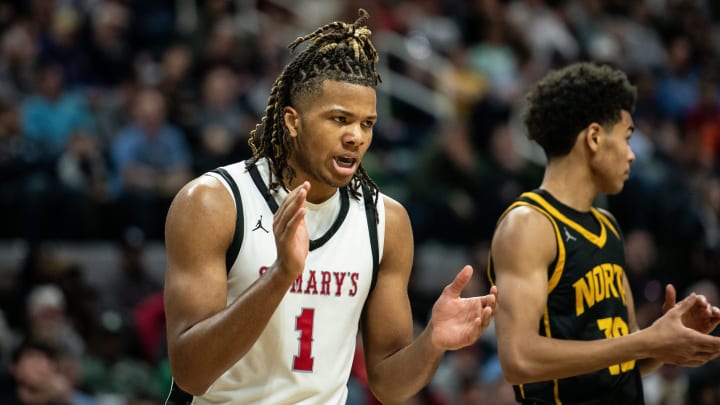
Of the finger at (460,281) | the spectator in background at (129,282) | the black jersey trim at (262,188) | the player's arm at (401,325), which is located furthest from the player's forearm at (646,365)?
the spectator in background at (129,282)

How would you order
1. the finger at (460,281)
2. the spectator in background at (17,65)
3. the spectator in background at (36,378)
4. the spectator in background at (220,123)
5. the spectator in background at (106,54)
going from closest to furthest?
the finger at (460,281)
the spectator in background at (36,378)
the spectator in background at (220,123)
the spectator in background at (17,65)
the spectator in background at (106,54)

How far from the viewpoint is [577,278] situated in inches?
197

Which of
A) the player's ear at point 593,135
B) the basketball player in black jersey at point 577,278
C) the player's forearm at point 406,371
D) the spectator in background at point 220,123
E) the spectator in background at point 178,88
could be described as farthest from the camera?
the spectator in background at point 178,88

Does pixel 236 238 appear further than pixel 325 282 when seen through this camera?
No

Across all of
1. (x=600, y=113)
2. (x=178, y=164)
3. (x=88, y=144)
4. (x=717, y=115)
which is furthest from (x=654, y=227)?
(x=600, y=113)

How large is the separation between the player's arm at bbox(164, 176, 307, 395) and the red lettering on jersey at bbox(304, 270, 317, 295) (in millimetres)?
350

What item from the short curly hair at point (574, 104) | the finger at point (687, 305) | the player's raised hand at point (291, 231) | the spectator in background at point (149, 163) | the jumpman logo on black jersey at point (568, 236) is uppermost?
the spectator in background at point (149, 163)

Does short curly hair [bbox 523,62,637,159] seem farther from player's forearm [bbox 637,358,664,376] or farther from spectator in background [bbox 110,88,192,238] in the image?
spectator in background [bbox 110,88,192,238]

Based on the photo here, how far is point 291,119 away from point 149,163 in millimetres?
6476

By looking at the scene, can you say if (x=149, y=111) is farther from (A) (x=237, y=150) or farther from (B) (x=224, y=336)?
(B) (x=224, y=336)

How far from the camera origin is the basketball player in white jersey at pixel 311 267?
4035 mm

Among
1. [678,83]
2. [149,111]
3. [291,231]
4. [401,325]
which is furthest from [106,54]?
[291,231]

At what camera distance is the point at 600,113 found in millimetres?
5219

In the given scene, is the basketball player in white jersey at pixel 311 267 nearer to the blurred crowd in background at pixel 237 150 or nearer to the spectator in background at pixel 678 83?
the blurred crowd in background at pixel 237 150
